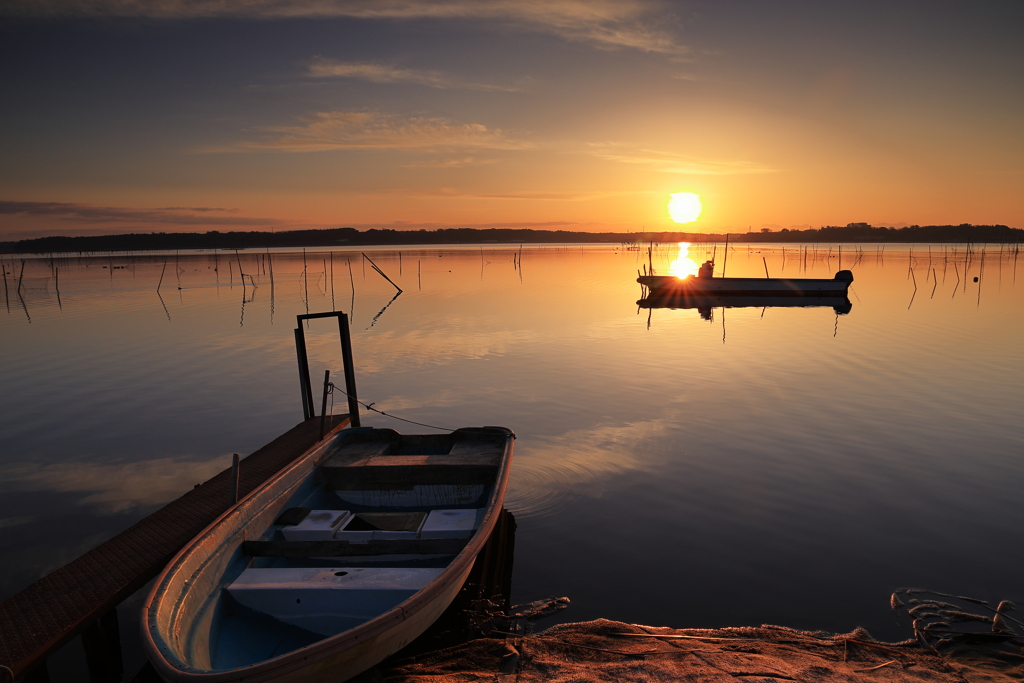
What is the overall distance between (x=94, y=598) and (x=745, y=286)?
47.5 meters

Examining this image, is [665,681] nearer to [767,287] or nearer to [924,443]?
[924,443]

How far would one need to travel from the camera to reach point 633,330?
2959cm

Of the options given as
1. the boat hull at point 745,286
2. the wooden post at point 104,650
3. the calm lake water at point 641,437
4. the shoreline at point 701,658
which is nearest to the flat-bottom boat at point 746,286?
the boat hull at point 745,286

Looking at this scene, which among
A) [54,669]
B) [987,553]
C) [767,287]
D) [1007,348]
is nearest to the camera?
[54,669]

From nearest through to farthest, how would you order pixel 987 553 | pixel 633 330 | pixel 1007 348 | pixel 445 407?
pixel 987 553 < pixel 445 407 < pixel 1007 348 < pixel 633 330

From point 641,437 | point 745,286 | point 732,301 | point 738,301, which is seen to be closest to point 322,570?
point 641,437

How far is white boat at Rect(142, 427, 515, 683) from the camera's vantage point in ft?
15.9

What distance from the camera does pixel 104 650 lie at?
6.14 meters

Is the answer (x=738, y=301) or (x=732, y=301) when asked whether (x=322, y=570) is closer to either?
(x=732, y=301)

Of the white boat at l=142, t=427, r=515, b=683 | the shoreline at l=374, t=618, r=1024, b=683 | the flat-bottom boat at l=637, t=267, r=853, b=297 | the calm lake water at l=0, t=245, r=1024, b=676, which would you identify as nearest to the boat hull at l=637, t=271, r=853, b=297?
the flat-bottom boat at l=637, t=267, r=853, b=297

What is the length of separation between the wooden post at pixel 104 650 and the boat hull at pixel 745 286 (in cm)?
4322

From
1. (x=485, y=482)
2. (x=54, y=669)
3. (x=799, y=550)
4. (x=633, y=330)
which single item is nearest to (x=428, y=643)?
(x=485, y=482)

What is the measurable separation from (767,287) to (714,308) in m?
8.31

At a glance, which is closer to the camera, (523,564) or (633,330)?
(523,564)
